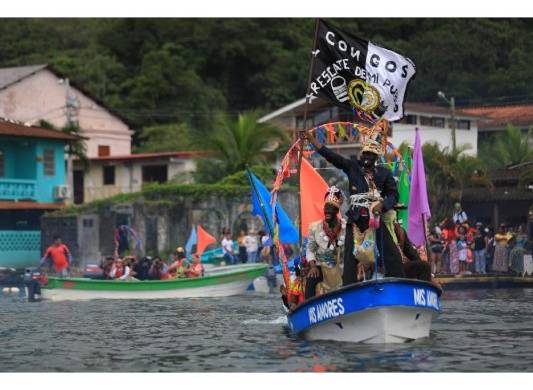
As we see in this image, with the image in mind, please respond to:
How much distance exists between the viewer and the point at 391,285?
1564 centimetres

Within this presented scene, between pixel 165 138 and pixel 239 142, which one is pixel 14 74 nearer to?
pixel 239 142

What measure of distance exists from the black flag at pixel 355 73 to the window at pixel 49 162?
28.0m

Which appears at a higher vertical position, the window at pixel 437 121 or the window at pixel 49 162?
the window at pixel 437 121

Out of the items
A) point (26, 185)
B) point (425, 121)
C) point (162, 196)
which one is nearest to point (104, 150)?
point (26, 185)

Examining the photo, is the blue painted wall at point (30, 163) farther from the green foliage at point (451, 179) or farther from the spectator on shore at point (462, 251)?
the spectator on shore at point (462, 251)

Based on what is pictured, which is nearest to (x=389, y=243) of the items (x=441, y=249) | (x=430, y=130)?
(x=441, y=249)

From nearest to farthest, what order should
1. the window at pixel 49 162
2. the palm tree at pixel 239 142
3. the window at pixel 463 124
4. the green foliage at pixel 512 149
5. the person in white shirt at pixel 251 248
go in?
the person in white shirt at pixel 251 248
the green foliage at pixel 512 149
the palm tree at pixel 239 142
the window at pixel 49 162
the window at pixel 463 124

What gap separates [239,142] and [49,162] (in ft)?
24.5

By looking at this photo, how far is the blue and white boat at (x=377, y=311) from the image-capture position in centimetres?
1570

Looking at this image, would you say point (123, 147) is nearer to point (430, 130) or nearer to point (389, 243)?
point (430, 130)

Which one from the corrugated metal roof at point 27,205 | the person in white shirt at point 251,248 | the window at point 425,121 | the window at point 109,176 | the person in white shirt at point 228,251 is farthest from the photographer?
the window at point 109,176

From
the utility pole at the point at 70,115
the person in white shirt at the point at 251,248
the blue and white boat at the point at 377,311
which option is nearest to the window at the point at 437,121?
the utility pole at the point at 70,115

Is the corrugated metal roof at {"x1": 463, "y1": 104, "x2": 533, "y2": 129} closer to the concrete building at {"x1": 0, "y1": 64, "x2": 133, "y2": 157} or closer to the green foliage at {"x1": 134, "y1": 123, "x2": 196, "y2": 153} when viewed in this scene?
the green foliage at {"x1": 134, "y1": 123, "x2": 196, "y2": 153}

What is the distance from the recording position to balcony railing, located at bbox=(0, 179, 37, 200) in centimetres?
4147
